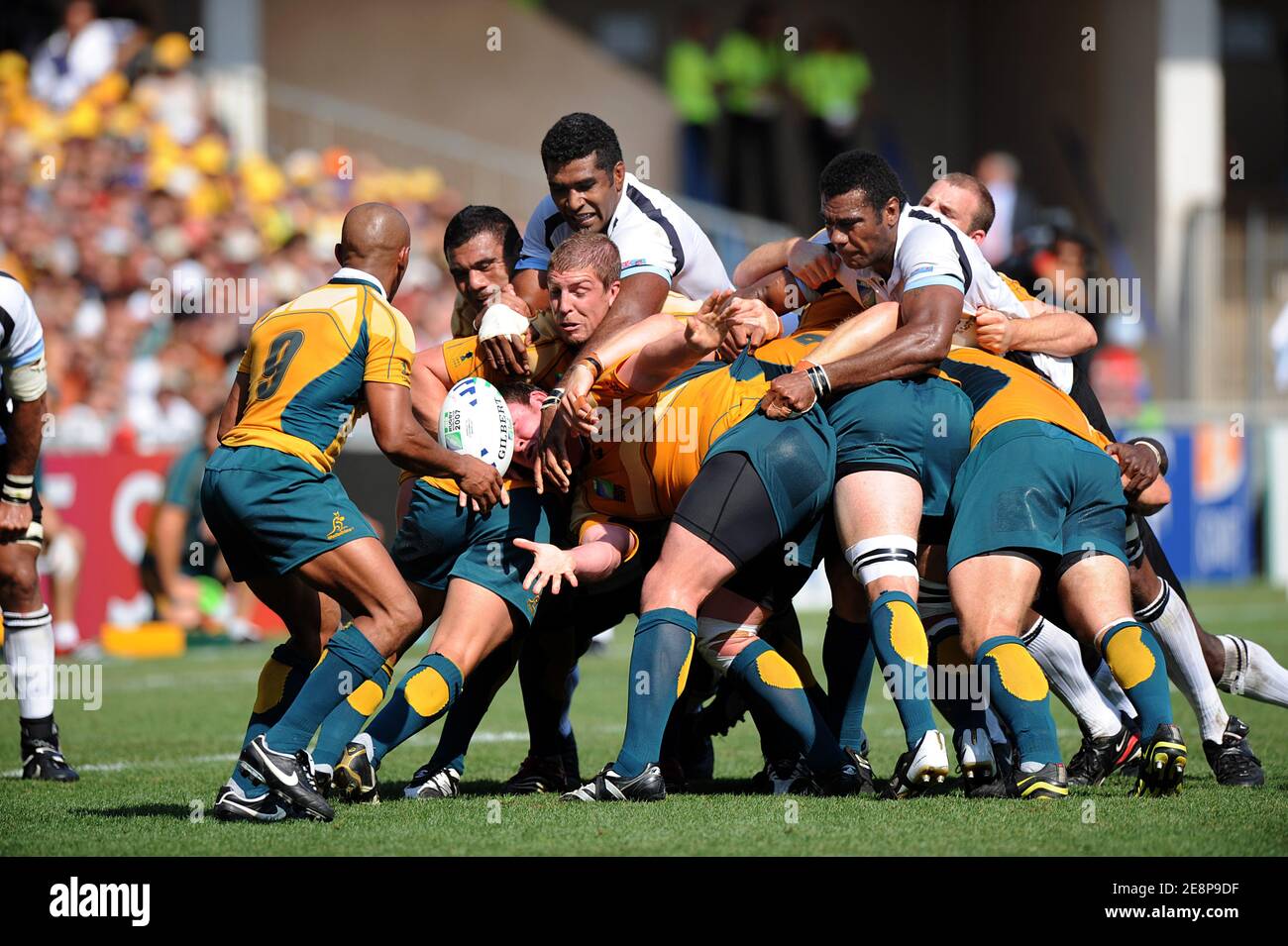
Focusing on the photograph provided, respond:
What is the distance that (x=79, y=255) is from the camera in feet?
52.7

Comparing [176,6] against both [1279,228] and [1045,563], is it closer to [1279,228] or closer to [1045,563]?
[1279,228]

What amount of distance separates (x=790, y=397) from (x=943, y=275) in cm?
74

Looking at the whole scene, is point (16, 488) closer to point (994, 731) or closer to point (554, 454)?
point (554, 454)

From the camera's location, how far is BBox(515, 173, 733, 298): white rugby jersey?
6.73 m

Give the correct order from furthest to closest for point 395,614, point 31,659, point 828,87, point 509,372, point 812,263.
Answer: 1. point 828,87
2. point 31,659
3. point 812,263
4. point 509,372
5. point 395,614

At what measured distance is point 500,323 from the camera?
627 cm

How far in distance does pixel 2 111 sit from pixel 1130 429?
39.3ft

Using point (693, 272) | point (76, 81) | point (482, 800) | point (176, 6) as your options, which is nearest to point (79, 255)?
point (76, 81)

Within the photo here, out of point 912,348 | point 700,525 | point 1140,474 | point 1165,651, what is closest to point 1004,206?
point 1165,651

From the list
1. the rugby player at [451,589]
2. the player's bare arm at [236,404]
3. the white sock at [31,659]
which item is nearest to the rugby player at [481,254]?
the rugby player at [451,589]

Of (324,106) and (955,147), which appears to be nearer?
(324,106)

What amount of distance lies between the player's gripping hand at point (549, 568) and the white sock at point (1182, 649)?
7.50 feet
